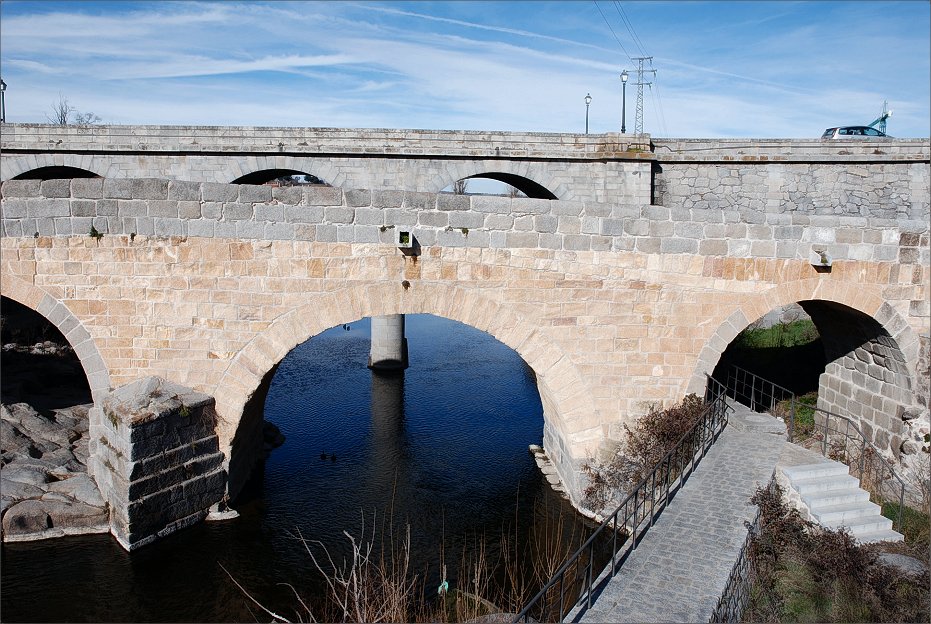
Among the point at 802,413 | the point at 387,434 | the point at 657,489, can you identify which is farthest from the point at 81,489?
the point at 802,413

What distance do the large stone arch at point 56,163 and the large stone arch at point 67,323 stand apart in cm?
792

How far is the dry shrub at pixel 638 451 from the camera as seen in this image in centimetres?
947

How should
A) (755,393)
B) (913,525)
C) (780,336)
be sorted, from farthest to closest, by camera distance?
(780,336) < (755,393) < (913,525)

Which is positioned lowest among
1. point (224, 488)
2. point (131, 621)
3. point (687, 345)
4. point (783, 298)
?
point (131, 621)

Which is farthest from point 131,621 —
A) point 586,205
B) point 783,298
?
point 783,298

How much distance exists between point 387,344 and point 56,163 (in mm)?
9091

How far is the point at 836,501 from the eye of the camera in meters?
9.02

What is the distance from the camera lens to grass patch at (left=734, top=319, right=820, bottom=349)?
672 inches

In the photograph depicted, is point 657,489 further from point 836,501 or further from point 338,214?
point 338,214

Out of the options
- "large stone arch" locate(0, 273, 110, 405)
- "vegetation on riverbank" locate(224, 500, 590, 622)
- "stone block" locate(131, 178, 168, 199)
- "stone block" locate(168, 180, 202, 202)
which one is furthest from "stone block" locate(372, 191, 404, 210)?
"large stone arch" locate(0, 273, 110, 405)

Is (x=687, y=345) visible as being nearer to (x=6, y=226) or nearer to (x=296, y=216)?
(x=296, y=216)

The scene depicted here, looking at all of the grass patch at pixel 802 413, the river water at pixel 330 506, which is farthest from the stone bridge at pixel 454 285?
the grass patch at pixel 802 413

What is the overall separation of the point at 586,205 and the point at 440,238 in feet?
6.91

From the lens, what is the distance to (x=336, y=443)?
12836mm
